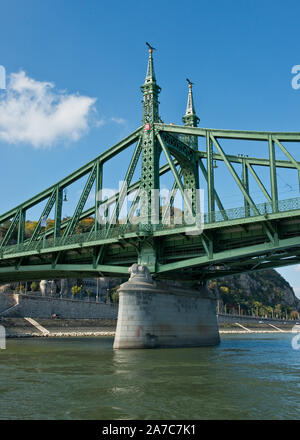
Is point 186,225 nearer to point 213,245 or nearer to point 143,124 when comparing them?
point 213,245

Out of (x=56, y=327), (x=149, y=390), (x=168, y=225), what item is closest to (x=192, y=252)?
(x=168, y=225)

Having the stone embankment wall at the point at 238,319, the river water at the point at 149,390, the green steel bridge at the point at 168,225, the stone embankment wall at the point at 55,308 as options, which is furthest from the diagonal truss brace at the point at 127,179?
the stone embankment wall at the point at 238,319

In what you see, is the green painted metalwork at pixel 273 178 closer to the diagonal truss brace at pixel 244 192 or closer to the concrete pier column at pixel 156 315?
the diagonal truss brace at pixel 244 192

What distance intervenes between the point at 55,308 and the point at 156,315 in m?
55.7

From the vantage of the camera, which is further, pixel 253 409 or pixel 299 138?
pixel 299 138

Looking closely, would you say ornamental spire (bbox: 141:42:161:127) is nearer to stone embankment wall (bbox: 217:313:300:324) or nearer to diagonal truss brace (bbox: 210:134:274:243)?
diagonal truss brace (bbox: 210:134:274:243)

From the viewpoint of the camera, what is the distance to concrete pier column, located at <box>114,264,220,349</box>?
39.5 m

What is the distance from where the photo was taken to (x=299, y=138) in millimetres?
38750

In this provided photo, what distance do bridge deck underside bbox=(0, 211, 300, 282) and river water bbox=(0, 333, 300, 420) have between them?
11502 millimetres

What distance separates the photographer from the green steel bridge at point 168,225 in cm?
3869

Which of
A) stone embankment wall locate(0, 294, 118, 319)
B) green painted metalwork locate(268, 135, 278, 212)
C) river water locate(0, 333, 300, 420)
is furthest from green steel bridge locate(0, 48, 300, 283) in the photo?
stone embankment wall locate(0, 294, 118, 319)

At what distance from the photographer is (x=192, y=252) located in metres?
44.1
